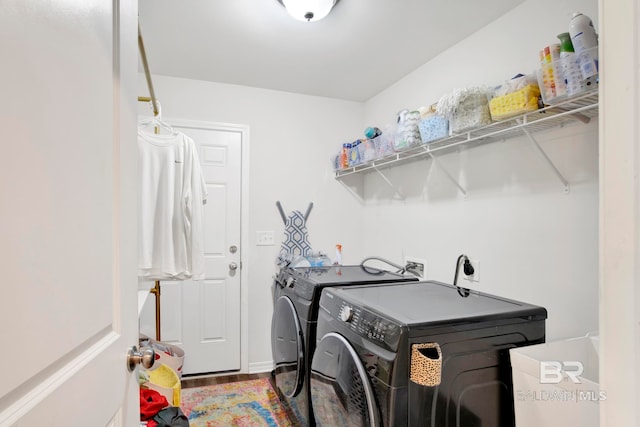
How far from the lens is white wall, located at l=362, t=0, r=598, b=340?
1.49 m

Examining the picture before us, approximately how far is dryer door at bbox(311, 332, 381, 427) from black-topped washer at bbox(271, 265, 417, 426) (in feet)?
0.73

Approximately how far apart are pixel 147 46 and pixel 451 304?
2.37 m

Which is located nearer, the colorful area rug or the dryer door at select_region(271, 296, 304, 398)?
the dryer door at select_region(271, 296, 304, 398)

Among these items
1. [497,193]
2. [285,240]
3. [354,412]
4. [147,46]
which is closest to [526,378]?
[354,412]

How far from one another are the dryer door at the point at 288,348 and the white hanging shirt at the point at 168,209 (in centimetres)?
58

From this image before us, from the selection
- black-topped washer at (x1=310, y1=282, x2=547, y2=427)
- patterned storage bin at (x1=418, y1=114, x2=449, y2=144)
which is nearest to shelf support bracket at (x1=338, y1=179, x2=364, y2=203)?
patterned storage bin at (x1=418, y1=114, x2=449, y2=144)

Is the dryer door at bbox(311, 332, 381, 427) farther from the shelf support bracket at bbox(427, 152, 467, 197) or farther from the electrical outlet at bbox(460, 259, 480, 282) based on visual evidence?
the shelf support bracket at bbox(427, 152, 467, 197)

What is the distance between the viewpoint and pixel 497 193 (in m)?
1.89

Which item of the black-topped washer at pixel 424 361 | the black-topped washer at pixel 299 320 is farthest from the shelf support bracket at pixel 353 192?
the black-topped washer at pixel 424 361

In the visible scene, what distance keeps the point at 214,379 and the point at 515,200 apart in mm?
2559

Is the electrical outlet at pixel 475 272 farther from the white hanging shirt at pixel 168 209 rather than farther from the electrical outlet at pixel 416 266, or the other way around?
the white hanging shirt at pixel 168 209

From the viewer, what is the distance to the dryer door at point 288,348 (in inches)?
73.1

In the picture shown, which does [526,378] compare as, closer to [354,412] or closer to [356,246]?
[354,412]

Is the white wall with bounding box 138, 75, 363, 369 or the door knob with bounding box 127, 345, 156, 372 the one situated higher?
the white wall with bounding box 138, 75, 363, 369
